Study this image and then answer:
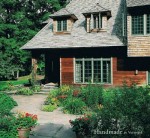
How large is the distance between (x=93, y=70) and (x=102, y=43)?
236cm

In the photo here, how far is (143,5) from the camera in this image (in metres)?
17.7

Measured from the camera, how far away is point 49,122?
11.6 metres

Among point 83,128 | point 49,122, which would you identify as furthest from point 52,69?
point 83,128

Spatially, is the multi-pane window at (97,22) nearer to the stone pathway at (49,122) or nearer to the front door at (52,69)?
the front door at (52,69)

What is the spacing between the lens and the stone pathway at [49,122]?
32.1 feet

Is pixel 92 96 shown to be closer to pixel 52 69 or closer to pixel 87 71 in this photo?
pixel 87 71

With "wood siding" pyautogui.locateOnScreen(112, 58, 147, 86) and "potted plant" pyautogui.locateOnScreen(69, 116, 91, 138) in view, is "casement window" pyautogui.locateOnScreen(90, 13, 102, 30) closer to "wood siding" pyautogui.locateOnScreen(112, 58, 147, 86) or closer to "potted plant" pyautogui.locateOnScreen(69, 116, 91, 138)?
"wood siding" pyautogui.locateOnScreen(112, 58, 147, 86)

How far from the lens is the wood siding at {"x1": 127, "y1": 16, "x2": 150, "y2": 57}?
1791 centimetres

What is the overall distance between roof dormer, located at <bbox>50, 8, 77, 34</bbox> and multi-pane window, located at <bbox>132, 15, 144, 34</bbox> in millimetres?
5801

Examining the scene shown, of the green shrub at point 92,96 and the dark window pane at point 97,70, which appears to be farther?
the dark window pane at point 97,70

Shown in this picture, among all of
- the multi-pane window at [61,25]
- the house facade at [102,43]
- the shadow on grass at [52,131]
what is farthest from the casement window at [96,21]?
the shadow on grass at [52,131]

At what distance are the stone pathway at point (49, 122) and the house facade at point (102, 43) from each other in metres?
5.22

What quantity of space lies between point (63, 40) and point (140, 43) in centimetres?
657

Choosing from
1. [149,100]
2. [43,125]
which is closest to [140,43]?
[43,125]
